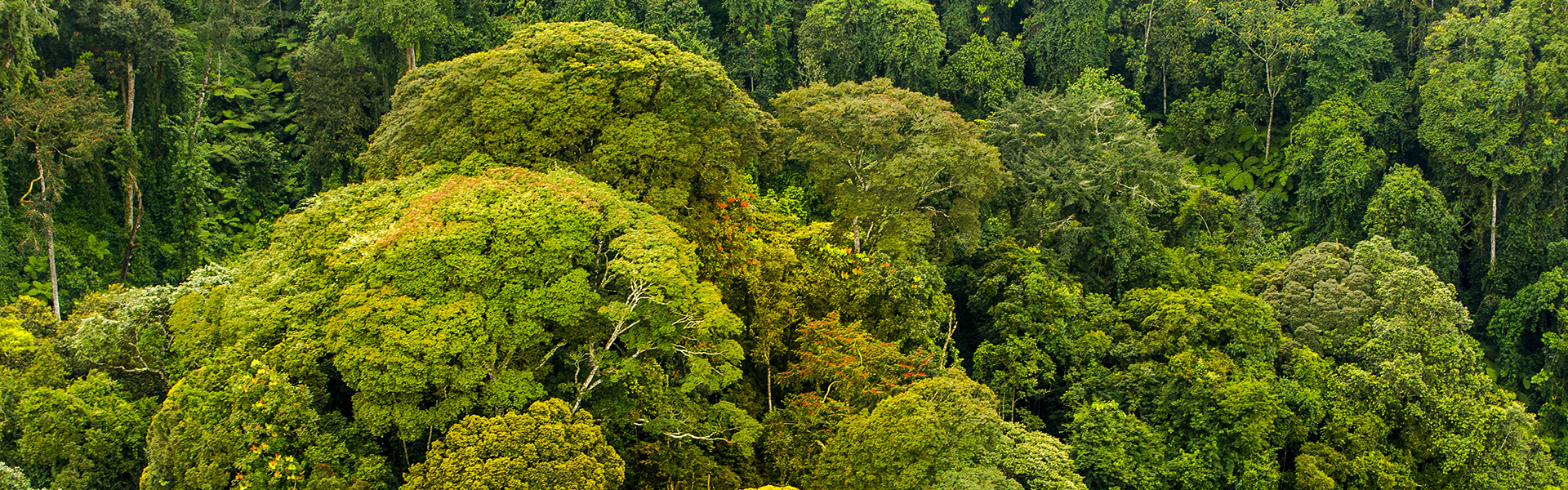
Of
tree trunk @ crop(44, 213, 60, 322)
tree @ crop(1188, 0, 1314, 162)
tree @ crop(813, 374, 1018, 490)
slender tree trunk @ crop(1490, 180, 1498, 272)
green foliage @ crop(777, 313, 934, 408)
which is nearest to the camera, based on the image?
tree @ crop(813, 374, 1018, 490)

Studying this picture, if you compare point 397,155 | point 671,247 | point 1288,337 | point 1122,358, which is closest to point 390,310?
A: point 671,247

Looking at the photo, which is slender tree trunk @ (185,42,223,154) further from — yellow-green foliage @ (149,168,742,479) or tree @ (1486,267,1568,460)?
tree @ (1486,267,1568,460)

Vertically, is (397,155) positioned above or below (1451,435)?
above

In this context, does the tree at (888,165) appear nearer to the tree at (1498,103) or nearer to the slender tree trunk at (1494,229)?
the tree at (1498,103)

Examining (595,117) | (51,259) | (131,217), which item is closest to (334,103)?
(131,217)

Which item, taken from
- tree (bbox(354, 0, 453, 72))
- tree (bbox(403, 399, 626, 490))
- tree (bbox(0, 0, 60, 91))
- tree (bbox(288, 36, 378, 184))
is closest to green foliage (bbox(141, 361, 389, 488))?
tree (bbox(403, 399, 626, 490))

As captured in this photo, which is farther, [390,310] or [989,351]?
[989,351]

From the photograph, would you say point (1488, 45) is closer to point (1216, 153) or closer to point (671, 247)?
point (1216, 153)
